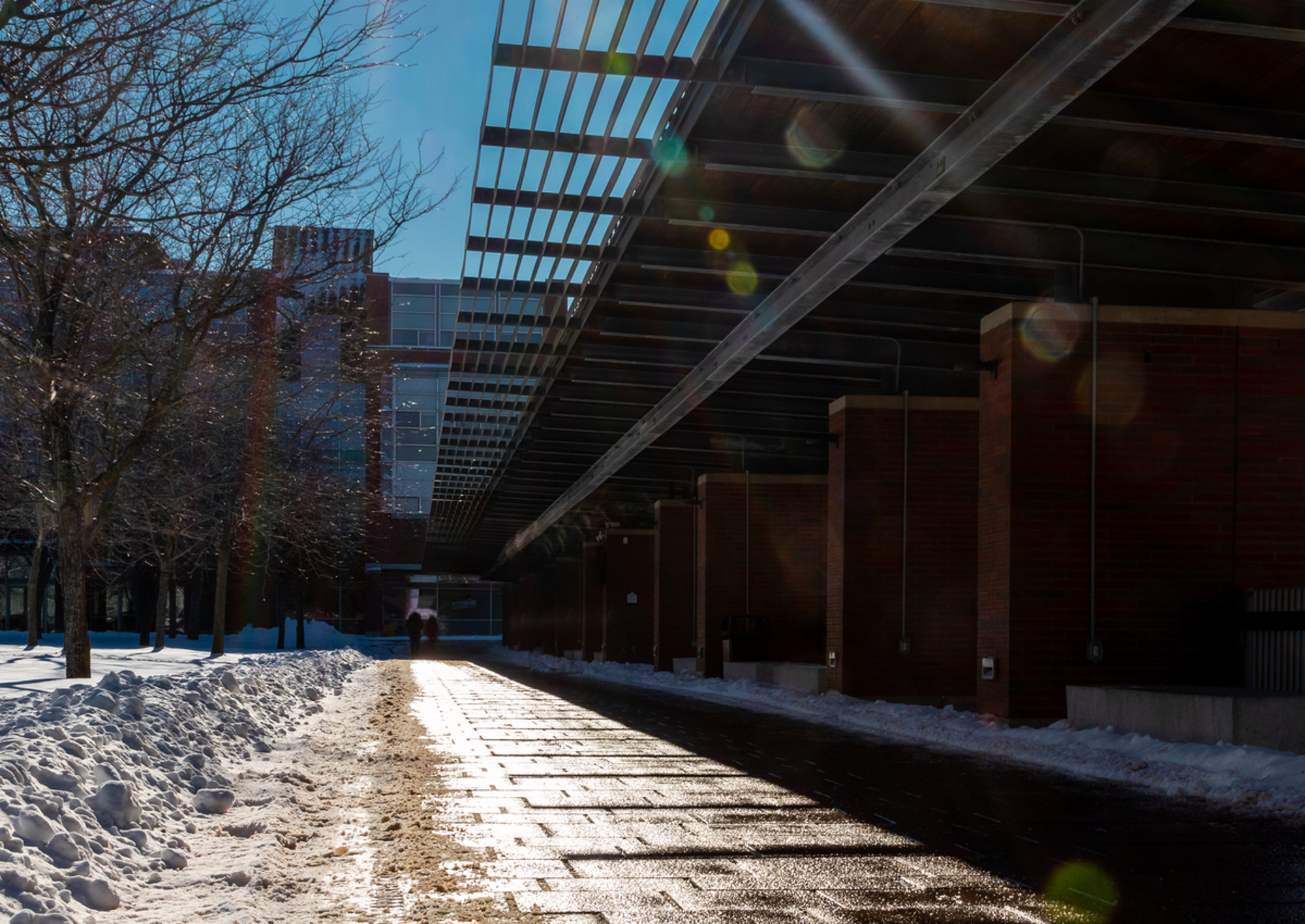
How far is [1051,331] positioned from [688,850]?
31.4 feet

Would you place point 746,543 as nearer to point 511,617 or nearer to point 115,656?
point 115,656

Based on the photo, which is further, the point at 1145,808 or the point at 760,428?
the point at 760,428

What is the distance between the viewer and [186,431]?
64.8 ft

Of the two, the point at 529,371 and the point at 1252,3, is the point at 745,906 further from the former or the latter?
the point at 529,371

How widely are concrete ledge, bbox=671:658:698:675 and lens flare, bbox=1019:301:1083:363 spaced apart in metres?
18.2

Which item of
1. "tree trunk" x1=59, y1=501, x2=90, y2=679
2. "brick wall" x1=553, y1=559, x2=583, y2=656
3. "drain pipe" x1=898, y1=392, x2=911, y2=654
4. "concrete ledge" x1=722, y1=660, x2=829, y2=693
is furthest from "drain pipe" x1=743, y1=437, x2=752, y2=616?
"brick wall" x1=553, y1=559, x2=583, y2=656

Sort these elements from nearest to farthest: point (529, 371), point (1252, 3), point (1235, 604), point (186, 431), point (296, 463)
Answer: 1. point (1252, 3)
2. point (1235, 604)
3. point (186, 431)
4. point (529, 371)
5. point (296, 463)

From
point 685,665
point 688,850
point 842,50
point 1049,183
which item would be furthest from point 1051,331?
point 685,665

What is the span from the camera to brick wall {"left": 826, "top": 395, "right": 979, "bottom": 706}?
20.1 metres

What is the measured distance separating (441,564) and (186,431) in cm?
6299

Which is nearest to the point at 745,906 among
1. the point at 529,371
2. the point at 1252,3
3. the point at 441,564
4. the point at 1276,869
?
the point at 1276,869

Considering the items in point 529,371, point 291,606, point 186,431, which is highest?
point 529,371

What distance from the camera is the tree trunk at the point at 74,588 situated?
15875mm

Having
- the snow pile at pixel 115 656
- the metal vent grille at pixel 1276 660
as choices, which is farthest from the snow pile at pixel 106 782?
the metal vent grille at pixel 1276 660
